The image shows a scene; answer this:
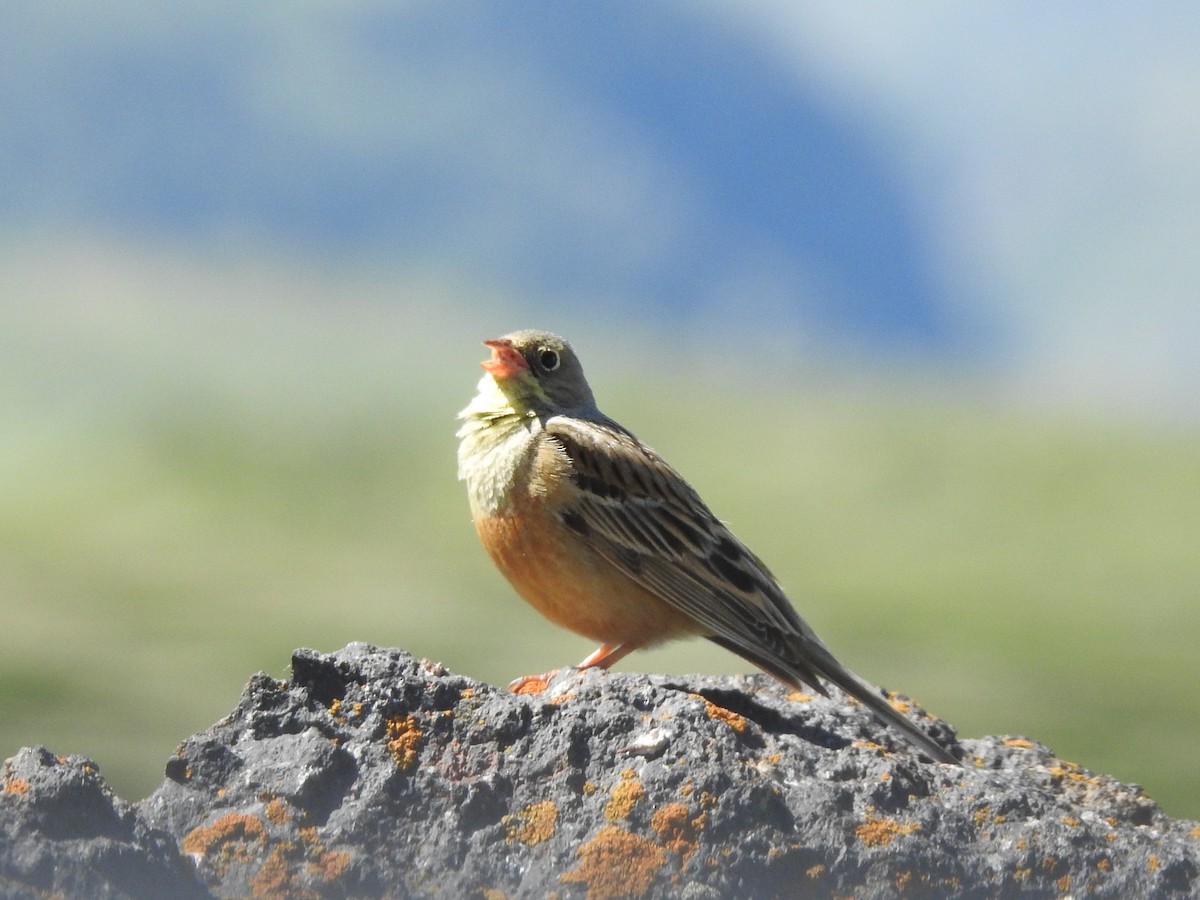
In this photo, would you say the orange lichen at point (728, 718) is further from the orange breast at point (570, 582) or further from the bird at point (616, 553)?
the orange breast at point (570, 582)

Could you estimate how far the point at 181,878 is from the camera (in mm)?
5375

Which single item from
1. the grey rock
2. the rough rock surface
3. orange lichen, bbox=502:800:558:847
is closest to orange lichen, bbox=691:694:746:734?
the rough rock surface

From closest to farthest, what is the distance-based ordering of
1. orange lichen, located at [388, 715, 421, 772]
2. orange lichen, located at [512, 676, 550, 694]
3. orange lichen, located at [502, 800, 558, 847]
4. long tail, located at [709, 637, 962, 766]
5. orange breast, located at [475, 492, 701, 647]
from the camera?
1. orange lichen, located at [502, 800, 558, 847]
2. orange lichen, located at [388, 715, 421, 772]
3. long tail, located at [709, 637, 962, 766]
4. orange lichen, located at [512, 676, 550, 694]
5. orange breast, located at [475, 492, 701, 647]

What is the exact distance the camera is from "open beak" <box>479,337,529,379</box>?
9438 mm

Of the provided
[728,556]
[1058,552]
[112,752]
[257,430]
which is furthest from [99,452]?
[728,556]

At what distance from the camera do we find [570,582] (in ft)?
28.1

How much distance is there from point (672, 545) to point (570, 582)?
1.90 feet

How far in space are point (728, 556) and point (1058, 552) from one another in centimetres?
5039

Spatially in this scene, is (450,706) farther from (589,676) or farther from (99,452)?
(99,452)

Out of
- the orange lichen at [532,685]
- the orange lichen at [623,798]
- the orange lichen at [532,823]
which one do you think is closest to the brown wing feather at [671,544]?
the orange lichen at [532,685]

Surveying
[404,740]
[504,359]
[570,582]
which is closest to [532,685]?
[570,582]

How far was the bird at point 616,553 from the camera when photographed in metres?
8.51

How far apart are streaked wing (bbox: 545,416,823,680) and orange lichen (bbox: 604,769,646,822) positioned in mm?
2479

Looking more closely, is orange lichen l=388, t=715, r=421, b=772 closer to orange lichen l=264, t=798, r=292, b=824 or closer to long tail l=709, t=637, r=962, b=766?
orange lichen l=264, t=798, r=292, b=824
